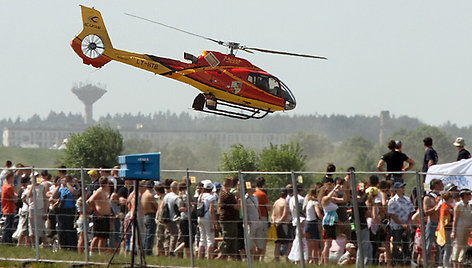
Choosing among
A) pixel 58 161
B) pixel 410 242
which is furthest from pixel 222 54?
pixel 58 161

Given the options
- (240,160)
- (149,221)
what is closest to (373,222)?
(149,221)

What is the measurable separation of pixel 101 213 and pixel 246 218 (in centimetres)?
312

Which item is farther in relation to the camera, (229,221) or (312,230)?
(229,221)

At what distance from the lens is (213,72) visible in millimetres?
27641

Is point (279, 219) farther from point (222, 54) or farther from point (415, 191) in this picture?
point (222, 54)

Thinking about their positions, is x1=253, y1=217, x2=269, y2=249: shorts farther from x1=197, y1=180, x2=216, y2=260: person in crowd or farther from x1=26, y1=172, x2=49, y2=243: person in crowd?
x1=26, y1=172, x2=49, y2=243: person in crowd

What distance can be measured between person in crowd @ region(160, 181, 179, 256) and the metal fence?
18 mm

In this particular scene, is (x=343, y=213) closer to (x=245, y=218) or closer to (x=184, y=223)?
(x=245, y=218)

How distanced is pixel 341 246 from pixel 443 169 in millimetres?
4577

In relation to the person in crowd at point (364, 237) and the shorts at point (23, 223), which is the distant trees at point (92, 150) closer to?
the shorts at point (23, 223)

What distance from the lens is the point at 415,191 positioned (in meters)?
12.9

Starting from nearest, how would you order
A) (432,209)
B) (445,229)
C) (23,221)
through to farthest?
1. (445,229)
2. (432,209)
3. (23,221)

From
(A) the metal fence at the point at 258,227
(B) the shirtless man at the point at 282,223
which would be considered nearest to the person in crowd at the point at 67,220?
(A) the metal fence at the point at 258,227

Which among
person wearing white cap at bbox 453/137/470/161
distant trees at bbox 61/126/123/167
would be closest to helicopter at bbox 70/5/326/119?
person wearing white cap at bbox 453/137/470/161
